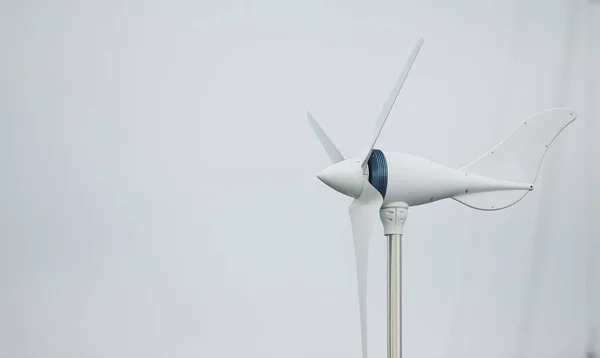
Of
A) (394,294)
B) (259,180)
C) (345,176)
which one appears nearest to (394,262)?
(394,294)

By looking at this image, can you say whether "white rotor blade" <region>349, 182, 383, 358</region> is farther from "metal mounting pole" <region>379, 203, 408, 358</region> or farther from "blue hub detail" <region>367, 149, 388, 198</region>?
"metal mounting pole" <region>379, 203, 408, 358</region>

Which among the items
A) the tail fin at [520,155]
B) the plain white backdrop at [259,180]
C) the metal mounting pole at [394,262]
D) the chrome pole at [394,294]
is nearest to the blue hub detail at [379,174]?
the metal mounting pole at [394,262]

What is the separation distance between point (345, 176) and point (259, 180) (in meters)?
1.85

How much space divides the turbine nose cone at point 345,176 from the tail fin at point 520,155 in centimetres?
68

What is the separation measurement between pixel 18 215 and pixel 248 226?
1.46m

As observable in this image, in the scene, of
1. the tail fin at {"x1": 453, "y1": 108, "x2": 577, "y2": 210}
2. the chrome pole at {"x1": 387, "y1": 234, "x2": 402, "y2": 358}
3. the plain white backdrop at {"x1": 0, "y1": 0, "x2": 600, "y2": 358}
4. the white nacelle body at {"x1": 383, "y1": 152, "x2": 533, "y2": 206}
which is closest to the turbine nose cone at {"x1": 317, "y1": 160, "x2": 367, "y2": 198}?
the white nacelle body at {"x1": 383, "y1": 152, "x2": 533, "y2": 206}

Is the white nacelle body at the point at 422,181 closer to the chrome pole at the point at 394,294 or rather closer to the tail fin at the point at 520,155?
the tail fin at the point at 520,155

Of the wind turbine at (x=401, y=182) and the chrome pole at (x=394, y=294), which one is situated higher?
the wind turbine at (x=401, y=182)

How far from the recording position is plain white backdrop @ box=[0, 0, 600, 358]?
241 inches

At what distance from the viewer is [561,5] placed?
7.32m

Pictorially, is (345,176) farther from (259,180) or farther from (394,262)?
(259,180)

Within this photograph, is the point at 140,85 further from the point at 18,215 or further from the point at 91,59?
the point at 18,215

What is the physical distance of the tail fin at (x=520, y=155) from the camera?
16.7ft

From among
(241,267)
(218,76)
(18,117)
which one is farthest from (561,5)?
(18,117)
